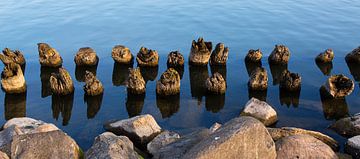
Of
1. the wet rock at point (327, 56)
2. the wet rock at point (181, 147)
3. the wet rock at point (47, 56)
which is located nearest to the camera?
the wet rock at point (181, 147)

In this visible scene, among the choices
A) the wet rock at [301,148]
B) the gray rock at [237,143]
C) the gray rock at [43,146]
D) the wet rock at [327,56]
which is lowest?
the wet rock at [301,148]

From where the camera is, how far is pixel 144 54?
29000 millimetres

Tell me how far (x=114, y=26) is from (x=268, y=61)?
19.7m

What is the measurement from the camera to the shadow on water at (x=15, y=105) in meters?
23.2

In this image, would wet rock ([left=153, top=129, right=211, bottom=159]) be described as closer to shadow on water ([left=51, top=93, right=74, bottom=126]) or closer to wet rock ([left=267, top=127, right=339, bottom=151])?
wet rock ([left=267, top=127, right=339, bottom=151])

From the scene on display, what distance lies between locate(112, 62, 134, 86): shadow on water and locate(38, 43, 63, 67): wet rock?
16.0ft

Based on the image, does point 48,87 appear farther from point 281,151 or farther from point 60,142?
point 281,151

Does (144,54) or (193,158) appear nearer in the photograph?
(193,158)

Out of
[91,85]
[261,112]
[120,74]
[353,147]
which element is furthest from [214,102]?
[353,147]

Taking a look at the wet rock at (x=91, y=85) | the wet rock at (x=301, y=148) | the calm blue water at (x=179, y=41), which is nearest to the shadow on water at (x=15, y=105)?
the calm blue water at (x=179, y=41)

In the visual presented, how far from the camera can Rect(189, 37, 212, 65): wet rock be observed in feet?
92.8

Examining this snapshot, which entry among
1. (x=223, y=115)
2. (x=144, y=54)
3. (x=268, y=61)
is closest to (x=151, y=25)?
(x=144, y=54)

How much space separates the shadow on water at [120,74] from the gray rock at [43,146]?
43.3ft

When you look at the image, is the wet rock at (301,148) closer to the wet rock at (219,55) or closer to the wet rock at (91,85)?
the wet rock at (91,85)
